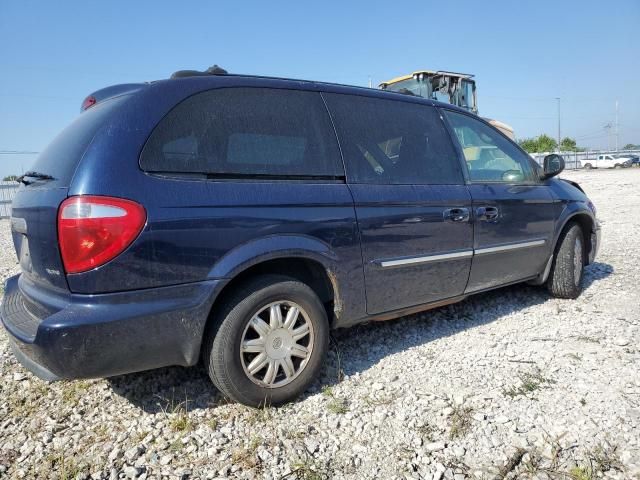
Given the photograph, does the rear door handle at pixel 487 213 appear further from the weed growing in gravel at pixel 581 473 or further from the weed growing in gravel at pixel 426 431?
the weed growing in gravel at pixel 581 473

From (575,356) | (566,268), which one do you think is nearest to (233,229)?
(575,356)

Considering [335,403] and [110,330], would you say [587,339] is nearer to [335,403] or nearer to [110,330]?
[335,403]

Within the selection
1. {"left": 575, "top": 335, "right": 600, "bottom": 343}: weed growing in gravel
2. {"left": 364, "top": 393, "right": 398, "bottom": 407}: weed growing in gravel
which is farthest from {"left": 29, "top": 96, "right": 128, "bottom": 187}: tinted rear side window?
{"left": 575, "top": 335, "right": 600, "bottom": 343}: weed growing in gravel

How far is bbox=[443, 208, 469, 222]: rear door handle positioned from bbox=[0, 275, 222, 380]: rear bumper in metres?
1.74

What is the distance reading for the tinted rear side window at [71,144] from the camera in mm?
2053

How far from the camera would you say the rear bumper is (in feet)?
6.23

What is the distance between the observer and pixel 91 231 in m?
1.88

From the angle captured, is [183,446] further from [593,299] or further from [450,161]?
[593,299]

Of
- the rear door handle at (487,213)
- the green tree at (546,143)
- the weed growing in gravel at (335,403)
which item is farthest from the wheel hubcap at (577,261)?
the green tree at (546,143)

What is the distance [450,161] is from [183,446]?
256cm

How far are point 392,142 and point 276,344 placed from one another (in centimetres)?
159

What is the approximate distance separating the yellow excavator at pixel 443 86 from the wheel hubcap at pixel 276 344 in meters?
9.61

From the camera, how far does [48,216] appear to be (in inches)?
77.5

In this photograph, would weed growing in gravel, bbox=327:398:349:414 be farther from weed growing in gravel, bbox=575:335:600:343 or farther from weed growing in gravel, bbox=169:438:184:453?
weed growing in gravel, bbox=575:335:600:343
